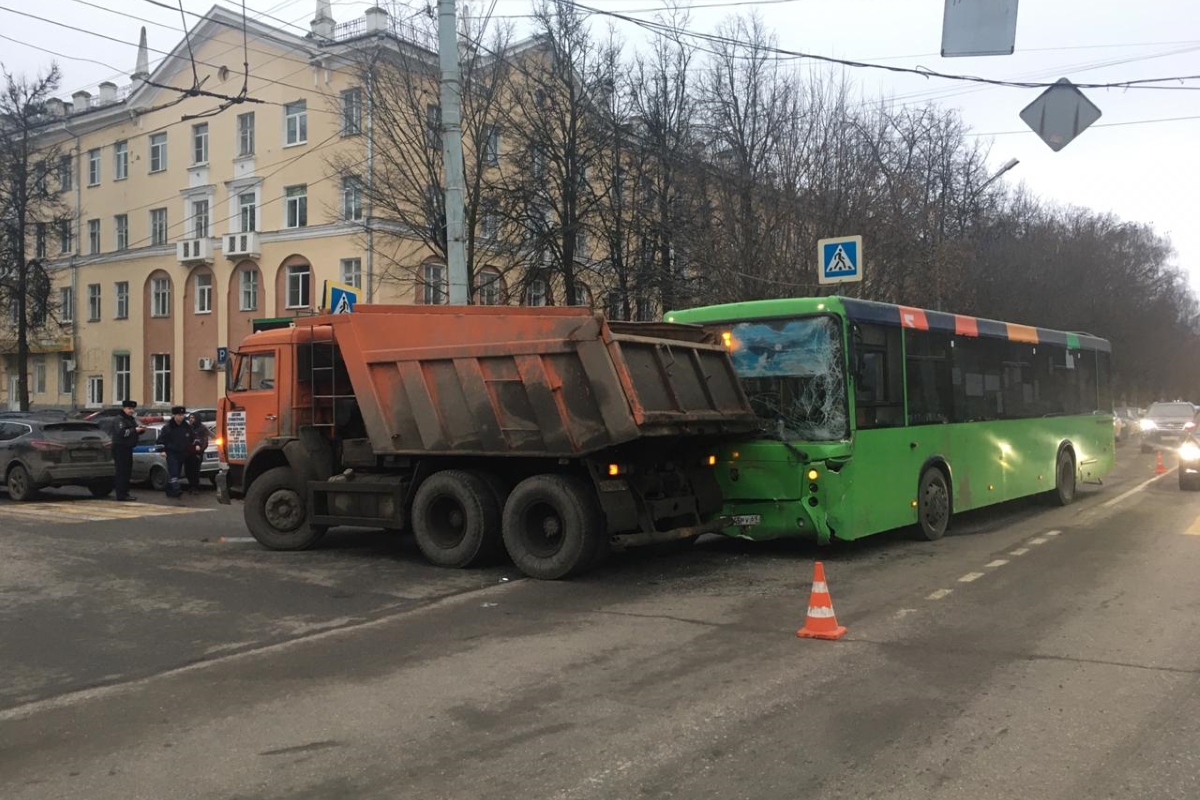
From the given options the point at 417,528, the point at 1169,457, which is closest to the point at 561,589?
the point at 417,528

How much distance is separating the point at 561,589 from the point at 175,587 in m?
3.82

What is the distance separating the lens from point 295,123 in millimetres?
36469

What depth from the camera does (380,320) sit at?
10258 mm

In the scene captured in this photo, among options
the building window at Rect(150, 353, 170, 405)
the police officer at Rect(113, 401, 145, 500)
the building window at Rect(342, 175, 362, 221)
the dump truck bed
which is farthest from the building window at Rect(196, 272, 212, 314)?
the dump truck bed

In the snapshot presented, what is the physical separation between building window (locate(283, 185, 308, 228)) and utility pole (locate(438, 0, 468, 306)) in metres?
24.2

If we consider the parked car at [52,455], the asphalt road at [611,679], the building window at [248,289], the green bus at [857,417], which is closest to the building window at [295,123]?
the building window at [248,289]

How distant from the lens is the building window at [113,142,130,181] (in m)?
43.3

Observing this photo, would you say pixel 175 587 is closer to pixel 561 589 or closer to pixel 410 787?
pixel 561 589

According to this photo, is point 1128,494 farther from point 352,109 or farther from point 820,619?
point 352,109

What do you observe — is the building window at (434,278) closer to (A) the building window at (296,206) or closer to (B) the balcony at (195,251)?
(A) the building window at (296,206)

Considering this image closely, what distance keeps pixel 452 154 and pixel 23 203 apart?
1252 inches

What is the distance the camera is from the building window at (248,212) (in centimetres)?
3794

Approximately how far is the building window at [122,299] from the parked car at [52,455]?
2759 centimetres

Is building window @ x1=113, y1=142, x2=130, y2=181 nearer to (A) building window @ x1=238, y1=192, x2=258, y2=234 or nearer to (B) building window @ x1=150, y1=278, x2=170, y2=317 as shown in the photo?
(B) building window @ x1=150, y1=278, x2=170, y2=317
